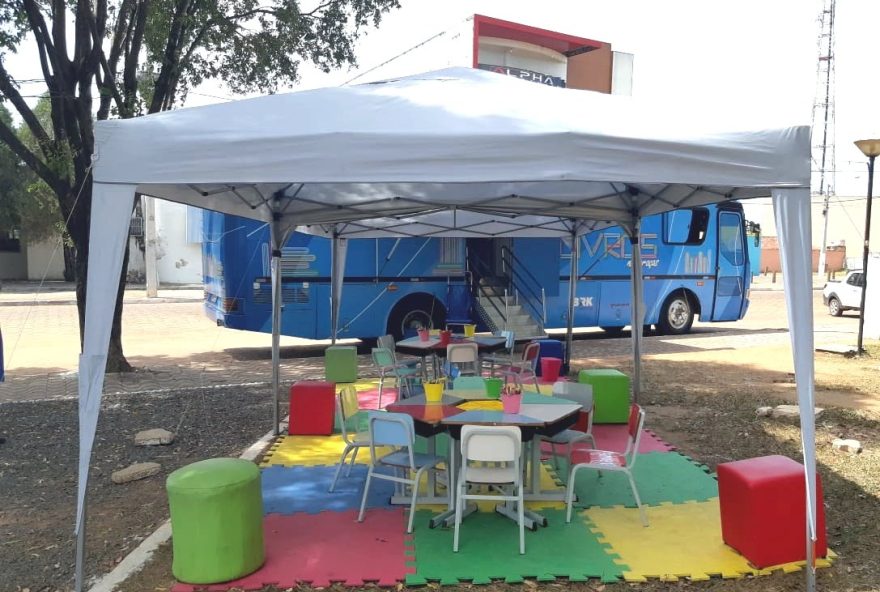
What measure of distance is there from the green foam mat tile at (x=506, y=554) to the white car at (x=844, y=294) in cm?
1882

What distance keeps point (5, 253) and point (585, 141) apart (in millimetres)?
36865

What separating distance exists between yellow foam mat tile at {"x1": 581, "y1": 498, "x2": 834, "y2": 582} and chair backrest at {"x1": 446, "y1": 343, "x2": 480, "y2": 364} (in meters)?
2.86

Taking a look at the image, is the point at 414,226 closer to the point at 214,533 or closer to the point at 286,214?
the point at 286,214

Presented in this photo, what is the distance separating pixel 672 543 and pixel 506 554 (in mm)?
1114

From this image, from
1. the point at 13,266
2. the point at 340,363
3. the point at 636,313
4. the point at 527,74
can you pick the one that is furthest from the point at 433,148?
the point at 13,266

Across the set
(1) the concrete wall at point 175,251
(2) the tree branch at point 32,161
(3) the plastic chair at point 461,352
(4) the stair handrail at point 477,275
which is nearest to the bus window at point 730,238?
(4) the stair handrail at point 477,275

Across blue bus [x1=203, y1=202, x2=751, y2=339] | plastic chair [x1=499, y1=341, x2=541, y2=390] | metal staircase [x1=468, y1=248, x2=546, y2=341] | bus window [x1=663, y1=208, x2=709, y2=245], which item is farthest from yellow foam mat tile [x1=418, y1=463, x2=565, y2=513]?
bus window [x1=663, y1=208, x2=709, y2=245]

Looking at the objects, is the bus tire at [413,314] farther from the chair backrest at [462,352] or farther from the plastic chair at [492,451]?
the plastic chair at [492,451]

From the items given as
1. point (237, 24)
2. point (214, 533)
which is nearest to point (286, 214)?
point (214, 533)

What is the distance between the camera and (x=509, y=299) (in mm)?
13031

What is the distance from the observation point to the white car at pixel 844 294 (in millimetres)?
19703

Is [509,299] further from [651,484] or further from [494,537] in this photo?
[494,537]

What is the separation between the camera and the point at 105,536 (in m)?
4.55

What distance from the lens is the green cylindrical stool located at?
12.3 feet
